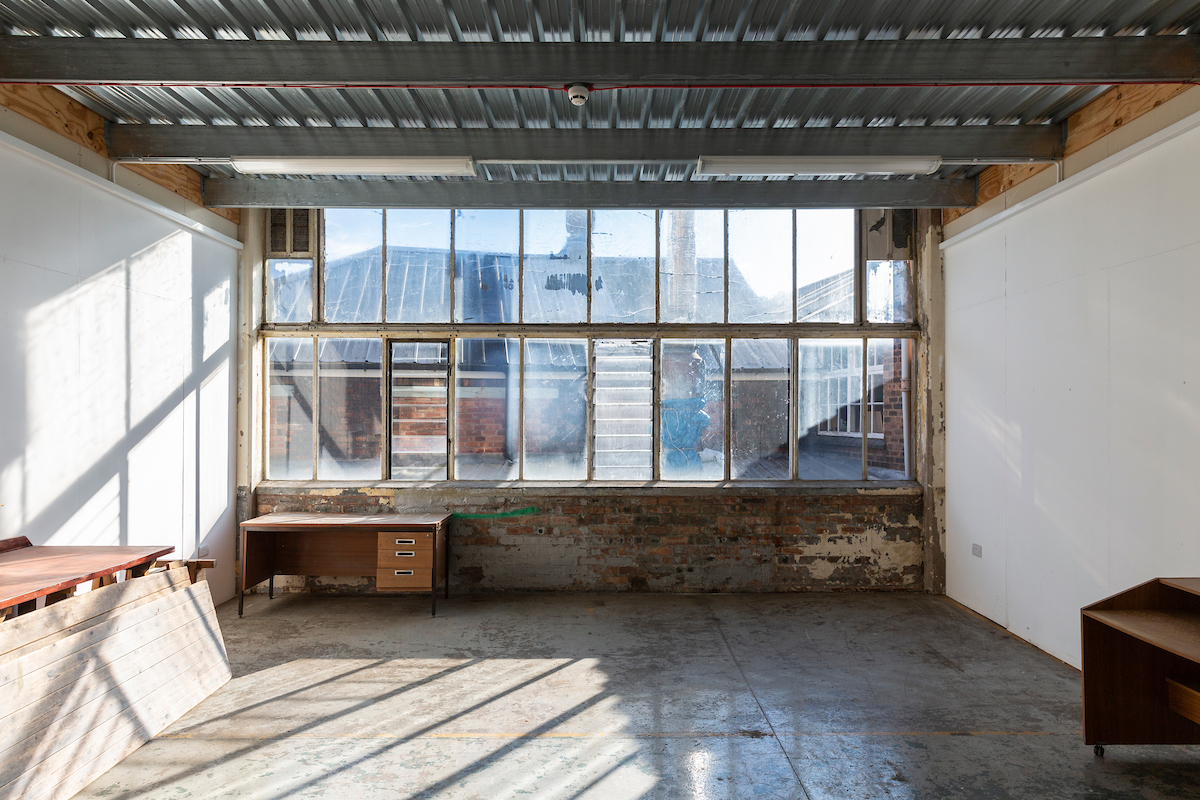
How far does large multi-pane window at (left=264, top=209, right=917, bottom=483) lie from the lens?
A: 6.36 m

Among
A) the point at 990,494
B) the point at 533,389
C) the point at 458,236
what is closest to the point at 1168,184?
the point at 990,494

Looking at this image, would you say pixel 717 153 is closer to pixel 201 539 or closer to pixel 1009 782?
pixel 1009 782

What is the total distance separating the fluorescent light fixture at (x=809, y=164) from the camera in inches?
174

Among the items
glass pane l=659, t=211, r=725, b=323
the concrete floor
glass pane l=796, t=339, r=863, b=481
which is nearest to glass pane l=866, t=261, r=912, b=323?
glass pane l=796, t=339, r=863, b=481

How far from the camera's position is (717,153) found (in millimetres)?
4602

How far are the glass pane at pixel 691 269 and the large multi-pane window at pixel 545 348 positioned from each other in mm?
15

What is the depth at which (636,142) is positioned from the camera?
15.0 feet

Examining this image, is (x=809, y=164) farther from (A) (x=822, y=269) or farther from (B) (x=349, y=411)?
(B) (x=349, y=411)

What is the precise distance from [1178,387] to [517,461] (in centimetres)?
508

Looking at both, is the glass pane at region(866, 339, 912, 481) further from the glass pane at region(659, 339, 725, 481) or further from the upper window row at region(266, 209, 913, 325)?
the glass pane at region(659, 339, 725, 481)

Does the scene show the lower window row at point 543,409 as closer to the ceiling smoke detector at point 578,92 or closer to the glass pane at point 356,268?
the glass pane at point 356,268

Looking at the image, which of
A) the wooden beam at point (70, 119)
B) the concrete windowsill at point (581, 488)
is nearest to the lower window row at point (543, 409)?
the concrete windowsill at point (581, 488)

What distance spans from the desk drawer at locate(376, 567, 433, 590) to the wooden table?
1.83 metres

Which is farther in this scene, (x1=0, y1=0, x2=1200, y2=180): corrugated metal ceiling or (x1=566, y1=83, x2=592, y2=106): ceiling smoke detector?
(x1=566, y1=83, x2=592, y2=106): ceiling smoke detector
